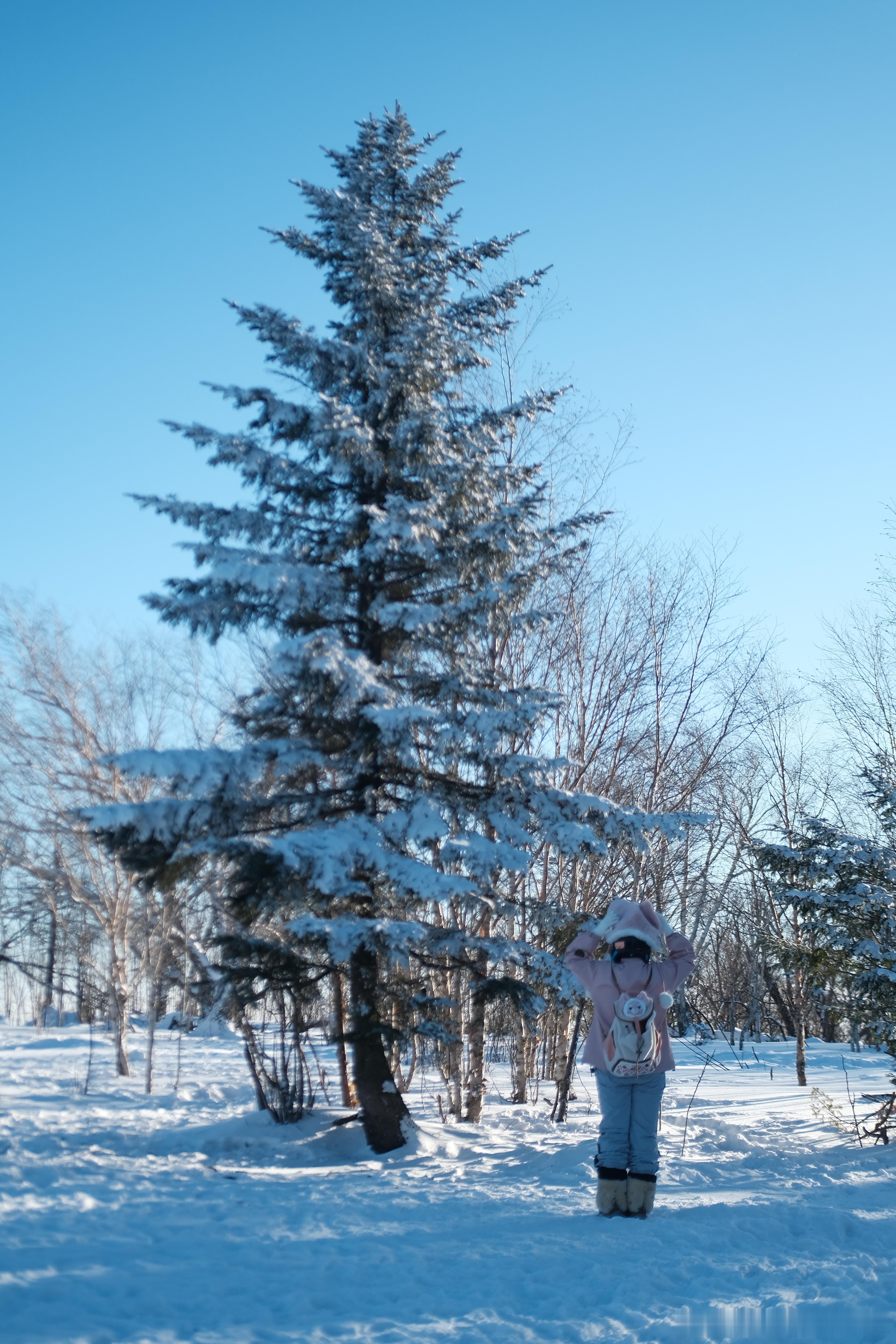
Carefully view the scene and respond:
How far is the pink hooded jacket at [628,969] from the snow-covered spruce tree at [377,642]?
0.70 metres

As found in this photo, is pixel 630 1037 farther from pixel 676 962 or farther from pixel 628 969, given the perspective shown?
pixel 676 962

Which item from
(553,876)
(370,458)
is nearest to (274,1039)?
(553,876)

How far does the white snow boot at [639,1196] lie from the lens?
511 centimetres

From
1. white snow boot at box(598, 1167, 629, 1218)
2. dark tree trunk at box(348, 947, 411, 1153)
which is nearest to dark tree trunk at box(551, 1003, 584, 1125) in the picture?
dark tree trunk at box(348, 947, 411, 1153)

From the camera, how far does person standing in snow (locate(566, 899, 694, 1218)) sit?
17.1ft

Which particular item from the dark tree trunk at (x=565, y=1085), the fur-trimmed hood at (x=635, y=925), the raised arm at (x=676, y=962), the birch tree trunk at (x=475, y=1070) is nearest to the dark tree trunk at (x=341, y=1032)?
the birch tree trunk at (x=475, y=1070)

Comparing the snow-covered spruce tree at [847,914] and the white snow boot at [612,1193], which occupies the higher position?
the snow-covered spruce tree at [847,914]

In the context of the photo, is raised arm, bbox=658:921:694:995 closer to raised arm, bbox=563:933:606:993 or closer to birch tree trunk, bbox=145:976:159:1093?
raised arm, bbox=563:933:606:993

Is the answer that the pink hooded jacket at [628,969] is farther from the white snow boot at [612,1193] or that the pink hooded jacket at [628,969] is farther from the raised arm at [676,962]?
the white snow boot at [612,1193]

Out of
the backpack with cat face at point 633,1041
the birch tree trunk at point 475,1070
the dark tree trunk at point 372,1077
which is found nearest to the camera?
the backpack with cat face at point 633,1041

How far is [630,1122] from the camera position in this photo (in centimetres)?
537

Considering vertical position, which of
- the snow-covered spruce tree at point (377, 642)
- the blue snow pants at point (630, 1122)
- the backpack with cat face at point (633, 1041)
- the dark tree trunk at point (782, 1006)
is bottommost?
the dark tree trunk at point (782, 1006)

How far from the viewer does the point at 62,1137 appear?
6.86m

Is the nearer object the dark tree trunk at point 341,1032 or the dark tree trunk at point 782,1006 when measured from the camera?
the dark tree trunk at point 341,1032
